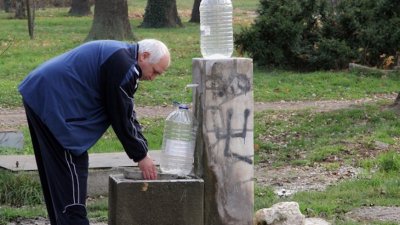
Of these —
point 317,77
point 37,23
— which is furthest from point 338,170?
point 37,23

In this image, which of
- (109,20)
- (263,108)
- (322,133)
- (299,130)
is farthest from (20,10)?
(322,133)

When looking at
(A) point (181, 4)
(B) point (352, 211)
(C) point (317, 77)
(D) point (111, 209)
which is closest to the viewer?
(D) point (111, 209)

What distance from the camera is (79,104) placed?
5.87 metres

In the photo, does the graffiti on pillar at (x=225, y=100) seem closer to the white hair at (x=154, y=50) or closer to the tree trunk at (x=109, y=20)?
the white hair at (x=154, y=50)

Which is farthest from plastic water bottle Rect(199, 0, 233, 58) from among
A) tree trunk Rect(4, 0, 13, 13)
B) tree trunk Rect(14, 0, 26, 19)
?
tree trunk Rect(4, 0, 13, 13)

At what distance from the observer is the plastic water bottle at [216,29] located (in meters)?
7.11

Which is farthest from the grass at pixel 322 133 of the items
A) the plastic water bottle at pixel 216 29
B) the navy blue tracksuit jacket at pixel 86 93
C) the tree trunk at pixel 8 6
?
the tree trunk at pixel 8 6

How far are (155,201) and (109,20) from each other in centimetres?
1800

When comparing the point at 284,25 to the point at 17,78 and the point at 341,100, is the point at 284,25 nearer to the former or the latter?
the point at 341,100

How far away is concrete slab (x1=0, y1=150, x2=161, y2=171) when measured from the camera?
28.5 feet

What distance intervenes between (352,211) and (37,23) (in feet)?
89.6

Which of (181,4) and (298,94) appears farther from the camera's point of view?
(181,4)

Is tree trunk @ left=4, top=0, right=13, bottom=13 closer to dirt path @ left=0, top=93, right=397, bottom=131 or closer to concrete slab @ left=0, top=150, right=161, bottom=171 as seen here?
dirt path @ left=0, top=93, right=397, bottom=131

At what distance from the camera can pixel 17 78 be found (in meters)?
17.7
